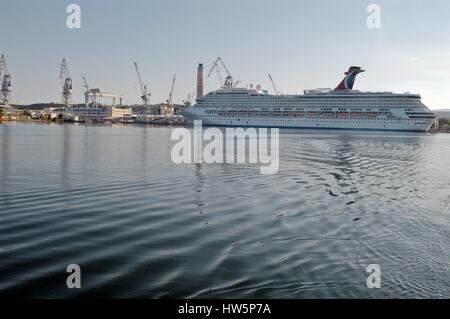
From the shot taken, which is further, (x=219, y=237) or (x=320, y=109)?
(x=320, y=109)

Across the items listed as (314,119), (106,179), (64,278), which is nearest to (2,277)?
(64,278)

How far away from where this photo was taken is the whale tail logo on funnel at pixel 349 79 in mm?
104188

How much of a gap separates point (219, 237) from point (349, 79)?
340ft

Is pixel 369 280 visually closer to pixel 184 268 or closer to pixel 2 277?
pixel 184 268

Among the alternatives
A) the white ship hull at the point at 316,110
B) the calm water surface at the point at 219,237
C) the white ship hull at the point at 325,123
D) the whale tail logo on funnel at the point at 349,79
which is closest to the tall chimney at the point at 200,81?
the white ship hull at the point at 316,110

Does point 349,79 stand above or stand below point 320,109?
above

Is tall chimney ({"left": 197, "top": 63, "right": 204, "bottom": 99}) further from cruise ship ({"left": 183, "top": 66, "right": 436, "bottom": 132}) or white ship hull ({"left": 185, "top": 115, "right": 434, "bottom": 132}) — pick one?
white ship hull ({"left": 185, "top": 115, "right": 434, "bottom": 132})

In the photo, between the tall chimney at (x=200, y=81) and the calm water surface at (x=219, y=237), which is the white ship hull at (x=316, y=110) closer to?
the tall chimney at (x=200, y=81)

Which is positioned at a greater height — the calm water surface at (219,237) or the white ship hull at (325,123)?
the white ship hull at (325,123)

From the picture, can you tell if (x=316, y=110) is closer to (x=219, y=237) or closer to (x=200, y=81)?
(x=200, y=81)

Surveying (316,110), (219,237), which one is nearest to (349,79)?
(316,110)

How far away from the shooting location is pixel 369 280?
6406mm

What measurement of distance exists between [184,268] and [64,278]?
5.66 ft

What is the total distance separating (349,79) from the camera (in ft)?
347
